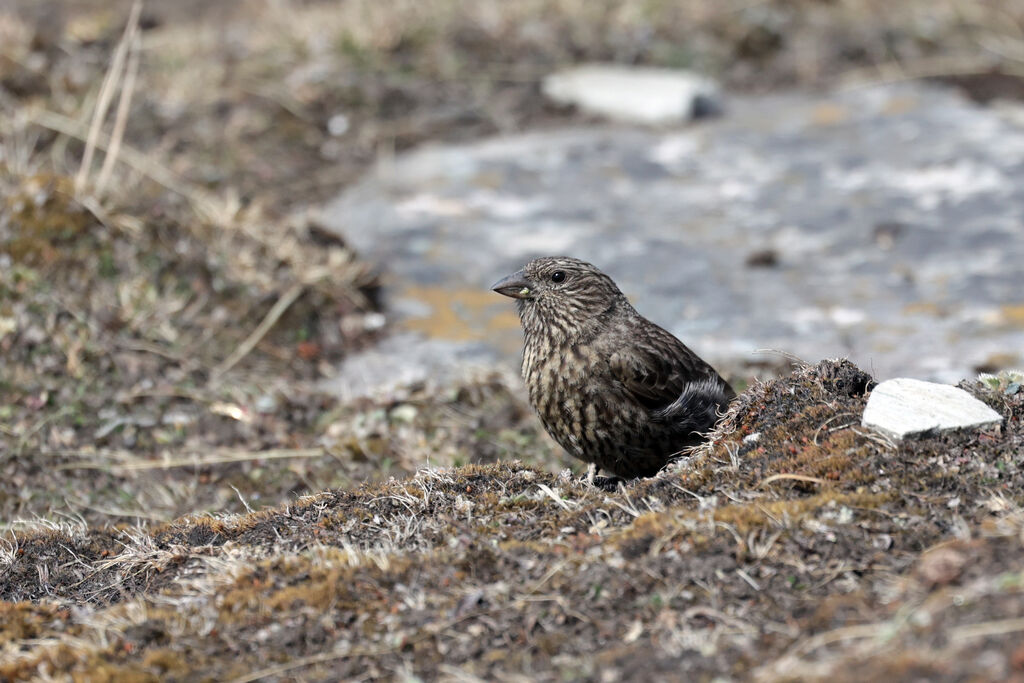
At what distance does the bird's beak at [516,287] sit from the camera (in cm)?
541

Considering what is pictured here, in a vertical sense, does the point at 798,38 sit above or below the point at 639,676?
above

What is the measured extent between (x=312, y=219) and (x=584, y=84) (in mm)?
3066

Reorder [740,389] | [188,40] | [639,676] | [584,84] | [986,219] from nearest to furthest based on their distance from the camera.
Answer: [639,676]
[740,389]
[986,219]
[584,84]
[188,40]

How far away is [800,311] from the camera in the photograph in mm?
6871

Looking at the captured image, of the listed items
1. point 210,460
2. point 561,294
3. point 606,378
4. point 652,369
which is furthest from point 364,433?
point 652,369

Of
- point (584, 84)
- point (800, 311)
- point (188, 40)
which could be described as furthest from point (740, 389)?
point (188, 40)

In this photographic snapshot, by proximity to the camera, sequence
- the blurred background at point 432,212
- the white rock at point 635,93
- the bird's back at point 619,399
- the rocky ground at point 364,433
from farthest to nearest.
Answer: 1. the white rock at point 635,93
2. the blurred background at point 432,212
3. the bird's back at point 619,399
4. the rocky ground at point 364,433

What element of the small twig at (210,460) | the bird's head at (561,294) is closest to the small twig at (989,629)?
the bird's head at (561,294)

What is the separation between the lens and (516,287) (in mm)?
5414

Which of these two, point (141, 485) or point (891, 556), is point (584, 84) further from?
point (891, 556)

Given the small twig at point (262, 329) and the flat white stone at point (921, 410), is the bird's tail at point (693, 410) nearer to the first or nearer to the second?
the flat white stone at point (921, 410)

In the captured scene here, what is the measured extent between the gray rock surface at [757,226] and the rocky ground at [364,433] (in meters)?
0.21

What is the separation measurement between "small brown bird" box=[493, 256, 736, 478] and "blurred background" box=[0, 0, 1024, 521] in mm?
505

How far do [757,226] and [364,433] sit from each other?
3333 mm
